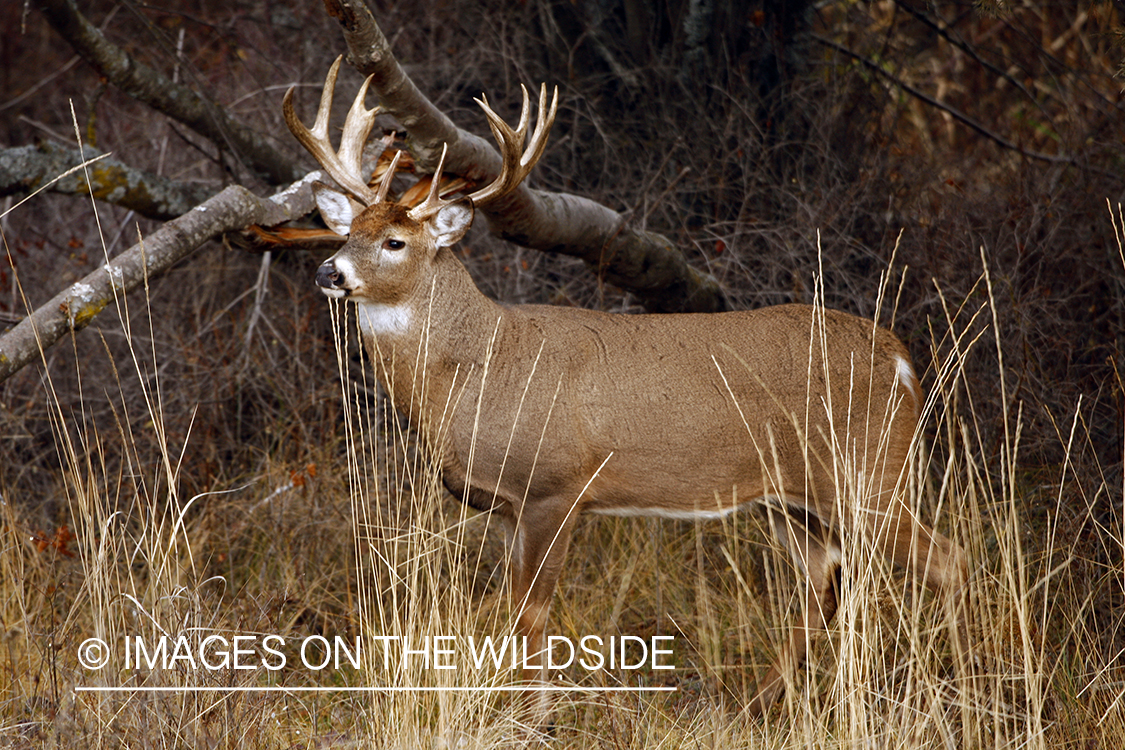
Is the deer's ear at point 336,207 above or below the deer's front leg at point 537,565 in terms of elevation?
above

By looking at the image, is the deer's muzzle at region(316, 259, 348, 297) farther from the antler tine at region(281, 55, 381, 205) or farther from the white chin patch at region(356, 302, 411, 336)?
the antler tine at region(281, 55, 381, 205)

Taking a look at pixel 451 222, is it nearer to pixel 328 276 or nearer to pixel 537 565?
pixel 328 276

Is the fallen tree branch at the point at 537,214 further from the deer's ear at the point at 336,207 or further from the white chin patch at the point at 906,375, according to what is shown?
the white chin patch at the point at 906,375

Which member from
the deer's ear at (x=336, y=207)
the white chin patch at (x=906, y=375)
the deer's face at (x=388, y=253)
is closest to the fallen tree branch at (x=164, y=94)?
the deer's ear at (x=336, y=207)

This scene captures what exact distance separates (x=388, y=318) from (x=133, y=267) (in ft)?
3.33

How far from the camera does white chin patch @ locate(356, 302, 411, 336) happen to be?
417cm

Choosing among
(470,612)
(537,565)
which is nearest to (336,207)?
(537,565)

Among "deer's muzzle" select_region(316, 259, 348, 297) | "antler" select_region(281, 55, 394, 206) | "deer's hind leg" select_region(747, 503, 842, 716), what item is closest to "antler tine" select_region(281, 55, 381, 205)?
"antler" select_region(281, 55, 394, 206)

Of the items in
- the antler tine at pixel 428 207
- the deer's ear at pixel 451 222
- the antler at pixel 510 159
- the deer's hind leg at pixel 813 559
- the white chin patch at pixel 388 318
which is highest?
the antler at pixel 510 159

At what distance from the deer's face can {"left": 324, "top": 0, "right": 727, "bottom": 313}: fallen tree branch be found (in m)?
0.27

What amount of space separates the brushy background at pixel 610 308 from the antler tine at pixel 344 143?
3.23 feet

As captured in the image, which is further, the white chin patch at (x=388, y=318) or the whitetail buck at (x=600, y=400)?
the white chin patch at (x=388, y=318)

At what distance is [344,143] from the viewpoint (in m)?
4.45

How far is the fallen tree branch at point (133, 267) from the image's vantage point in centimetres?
393
